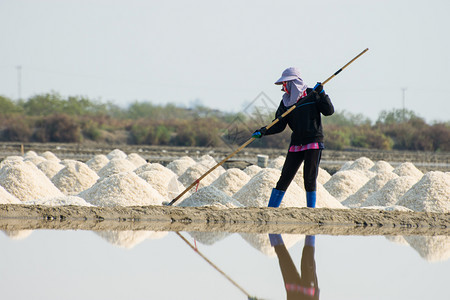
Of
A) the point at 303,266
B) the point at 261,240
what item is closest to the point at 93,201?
the point at 261,240

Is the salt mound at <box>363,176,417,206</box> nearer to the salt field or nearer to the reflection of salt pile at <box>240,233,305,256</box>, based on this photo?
the salt field

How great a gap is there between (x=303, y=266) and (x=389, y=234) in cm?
202

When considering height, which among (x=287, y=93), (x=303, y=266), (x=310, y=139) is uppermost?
(x=287, y=93)

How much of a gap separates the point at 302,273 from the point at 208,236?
1719 millimetres

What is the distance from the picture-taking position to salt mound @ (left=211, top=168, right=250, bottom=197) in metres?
11.7

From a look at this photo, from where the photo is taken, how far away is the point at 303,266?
468 cm

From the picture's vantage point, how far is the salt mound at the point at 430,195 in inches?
384

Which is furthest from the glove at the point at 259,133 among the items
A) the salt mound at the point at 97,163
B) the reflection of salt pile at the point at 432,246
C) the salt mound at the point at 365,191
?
the salt mound at the point at 97,163

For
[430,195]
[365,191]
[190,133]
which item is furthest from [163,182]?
[190,133]

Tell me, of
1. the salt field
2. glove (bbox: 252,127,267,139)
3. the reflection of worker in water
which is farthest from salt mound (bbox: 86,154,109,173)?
the reflection of worker in water

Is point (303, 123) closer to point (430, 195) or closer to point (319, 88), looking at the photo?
point (319, 88)

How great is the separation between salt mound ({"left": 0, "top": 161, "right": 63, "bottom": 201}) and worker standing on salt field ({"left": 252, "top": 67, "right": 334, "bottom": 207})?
4.16 m

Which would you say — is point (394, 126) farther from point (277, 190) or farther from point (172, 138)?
point (277, 190)

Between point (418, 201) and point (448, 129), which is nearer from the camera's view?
point (418, 201)
